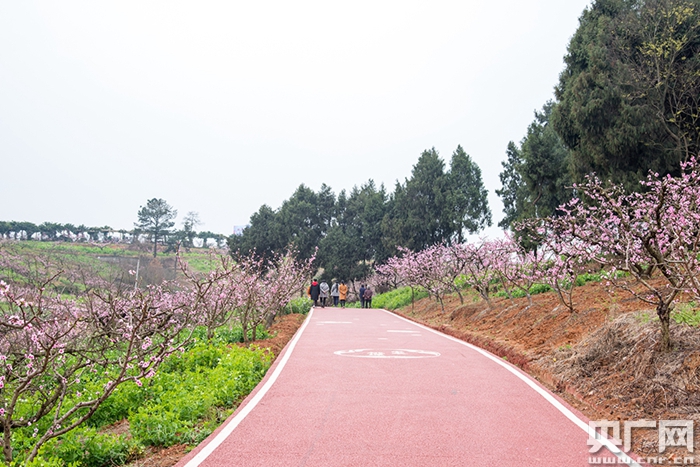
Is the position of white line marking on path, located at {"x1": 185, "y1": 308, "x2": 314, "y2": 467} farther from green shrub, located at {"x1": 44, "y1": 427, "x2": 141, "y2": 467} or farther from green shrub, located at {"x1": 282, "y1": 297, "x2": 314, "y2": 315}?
green shrub, located at {"x1": 282, "y1": 297, "x2": 314, "y2": 315}

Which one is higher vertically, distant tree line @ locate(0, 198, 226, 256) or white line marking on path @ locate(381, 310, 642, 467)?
distant tree line @ locate(0, 198, 226, 256)

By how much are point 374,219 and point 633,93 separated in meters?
41.7

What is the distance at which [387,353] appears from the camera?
39.7 feet

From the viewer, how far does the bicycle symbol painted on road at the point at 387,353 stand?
11656 mm

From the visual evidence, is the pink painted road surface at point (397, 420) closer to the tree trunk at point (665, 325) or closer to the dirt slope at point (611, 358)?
the dirt slope at point (611, 358)

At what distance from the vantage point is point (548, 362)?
393 inches

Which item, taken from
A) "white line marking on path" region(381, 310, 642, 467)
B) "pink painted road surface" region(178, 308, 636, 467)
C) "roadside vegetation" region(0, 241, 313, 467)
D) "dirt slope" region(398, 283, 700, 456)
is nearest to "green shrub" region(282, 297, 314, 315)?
"roadside vegetation" region(0, 241, 313, 467)

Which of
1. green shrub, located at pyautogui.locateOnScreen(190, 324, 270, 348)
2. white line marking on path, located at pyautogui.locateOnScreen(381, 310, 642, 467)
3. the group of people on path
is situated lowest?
white line marking on path, located at pyautogui.locateOnScreen(381, 310, 642, 467)

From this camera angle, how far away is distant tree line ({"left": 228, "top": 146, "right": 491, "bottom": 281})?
49.1 metres

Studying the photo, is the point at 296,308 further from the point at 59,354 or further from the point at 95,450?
the point at 59,354

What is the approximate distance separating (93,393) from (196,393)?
1909 millimetres

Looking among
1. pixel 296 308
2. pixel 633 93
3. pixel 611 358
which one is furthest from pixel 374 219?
pixel 611 358

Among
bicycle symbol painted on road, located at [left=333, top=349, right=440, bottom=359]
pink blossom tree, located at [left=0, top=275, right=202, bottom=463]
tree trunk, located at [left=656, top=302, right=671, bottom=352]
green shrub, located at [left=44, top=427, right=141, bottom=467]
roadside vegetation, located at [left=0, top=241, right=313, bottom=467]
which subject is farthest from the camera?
bicycle symbol painted on road, located at [left=333, top=349, right=440, bottom=359]

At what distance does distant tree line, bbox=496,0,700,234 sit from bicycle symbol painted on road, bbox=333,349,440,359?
7.25 meters
